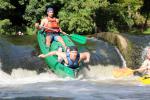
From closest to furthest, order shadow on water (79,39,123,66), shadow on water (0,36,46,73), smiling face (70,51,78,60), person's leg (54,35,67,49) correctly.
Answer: smiling face (70,51,78,60) < shadow on water (0,36,46,73) < person's leg (54,35,67,49) < shadow on water (79,39,123,66)

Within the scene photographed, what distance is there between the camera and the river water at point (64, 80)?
39.2ft

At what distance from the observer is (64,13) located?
23.6 meters

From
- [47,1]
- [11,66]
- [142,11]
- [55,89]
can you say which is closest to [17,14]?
[47,1]

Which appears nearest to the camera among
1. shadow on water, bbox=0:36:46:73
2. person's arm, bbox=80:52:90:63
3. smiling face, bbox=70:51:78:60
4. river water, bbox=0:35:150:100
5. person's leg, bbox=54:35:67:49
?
river water, bbox=0:35:150:100

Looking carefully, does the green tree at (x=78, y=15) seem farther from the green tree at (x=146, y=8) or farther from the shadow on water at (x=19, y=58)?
the shadow on water at (x=19, y=58)

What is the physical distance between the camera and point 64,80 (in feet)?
45.6

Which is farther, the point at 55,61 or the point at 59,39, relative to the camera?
the point at 59,39

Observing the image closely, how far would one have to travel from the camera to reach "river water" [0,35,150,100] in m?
12.0

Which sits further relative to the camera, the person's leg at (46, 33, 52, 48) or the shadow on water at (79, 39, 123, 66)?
the shadow on water at (79, 39, 123, 66)

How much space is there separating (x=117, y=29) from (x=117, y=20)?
0.45m

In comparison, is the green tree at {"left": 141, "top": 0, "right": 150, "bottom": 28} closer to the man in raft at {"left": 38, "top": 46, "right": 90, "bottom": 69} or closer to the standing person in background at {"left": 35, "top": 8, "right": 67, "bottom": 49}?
the standing person in background at {"left": 35, "top": 8, "right": 67, "bottom": 49}

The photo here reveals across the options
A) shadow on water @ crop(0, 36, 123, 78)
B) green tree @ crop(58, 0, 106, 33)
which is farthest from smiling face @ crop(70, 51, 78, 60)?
green tree @ crop(58, 0, 106, 33)

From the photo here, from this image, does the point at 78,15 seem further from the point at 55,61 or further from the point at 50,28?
the point at 55,61

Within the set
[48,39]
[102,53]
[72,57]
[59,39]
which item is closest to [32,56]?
[48,39]
